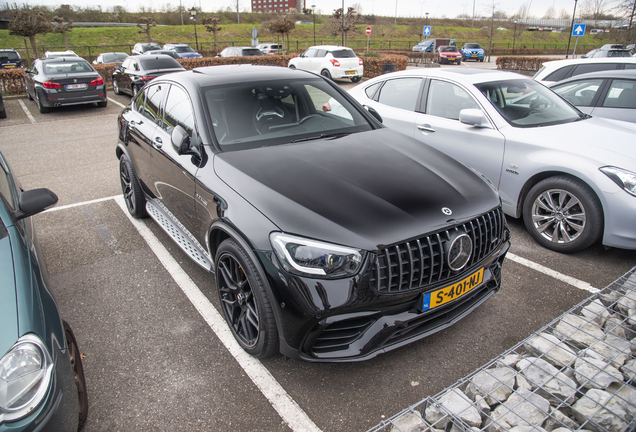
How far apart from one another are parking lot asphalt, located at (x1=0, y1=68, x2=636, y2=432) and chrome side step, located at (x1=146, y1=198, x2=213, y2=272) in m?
0.33

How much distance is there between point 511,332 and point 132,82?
14.1 m

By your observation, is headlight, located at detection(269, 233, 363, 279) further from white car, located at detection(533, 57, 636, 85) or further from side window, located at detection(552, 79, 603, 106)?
white car, located at detection(533, 57, 636, 85)

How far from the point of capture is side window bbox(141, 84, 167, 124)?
159 inches

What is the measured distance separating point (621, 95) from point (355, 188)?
514 centimetres

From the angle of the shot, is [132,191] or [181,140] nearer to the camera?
[181,140]

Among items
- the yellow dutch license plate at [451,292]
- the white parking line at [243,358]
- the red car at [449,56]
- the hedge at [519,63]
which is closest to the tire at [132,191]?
the white parking line at [243,358]

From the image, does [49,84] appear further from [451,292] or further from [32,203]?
[451,292]

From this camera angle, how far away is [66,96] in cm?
1212

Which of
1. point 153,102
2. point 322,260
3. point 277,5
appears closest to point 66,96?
point 153,102

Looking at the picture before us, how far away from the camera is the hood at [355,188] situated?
2.32 metres

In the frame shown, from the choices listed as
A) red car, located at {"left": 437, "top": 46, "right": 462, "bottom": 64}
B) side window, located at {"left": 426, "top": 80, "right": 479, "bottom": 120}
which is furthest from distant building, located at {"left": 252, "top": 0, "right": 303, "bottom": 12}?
side window, located at {"left": 426, "top": 80, "right": 479, "bottom": 120}

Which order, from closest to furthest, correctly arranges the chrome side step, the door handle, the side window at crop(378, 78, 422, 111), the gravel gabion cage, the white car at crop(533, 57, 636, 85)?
the gravel gabion cage
the chrome side step
the door handle
the side window at crop(378, 78, 422, 111)
the white car at crop(533, 57, 636, 85)

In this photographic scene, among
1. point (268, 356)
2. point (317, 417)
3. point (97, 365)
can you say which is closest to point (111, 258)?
point (97, 365)

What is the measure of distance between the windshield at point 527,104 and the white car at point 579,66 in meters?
3.37
